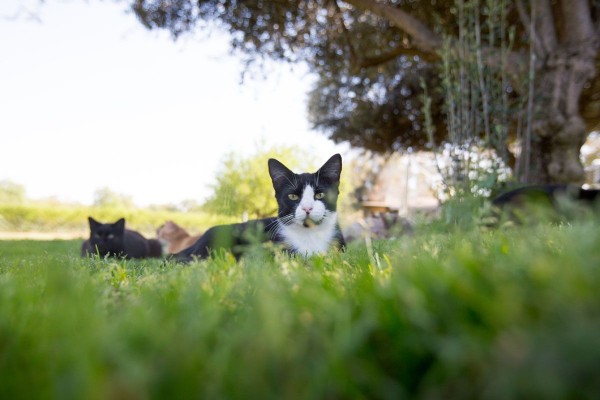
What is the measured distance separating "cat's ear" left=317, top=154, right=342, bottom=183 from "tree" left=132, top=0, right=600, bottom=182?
14.5 feet

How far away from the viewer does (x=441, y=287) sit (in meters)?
0.78

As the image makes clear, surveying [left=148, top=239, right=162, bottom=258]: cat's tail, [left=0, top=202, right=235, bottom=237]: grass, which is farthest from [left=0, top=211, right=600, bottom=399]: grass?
[left=0, top=202, right=235, bottom=237]: grass

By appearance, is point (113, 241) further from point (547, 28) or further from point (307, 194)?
point (547, 28)

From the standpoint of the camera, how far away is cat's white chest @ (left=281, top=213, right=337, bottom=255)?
10.2ft

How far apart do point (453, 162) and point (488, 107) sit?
1089mm

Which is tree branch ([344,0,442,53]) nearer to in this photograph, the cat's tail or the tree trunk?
the tree trunk

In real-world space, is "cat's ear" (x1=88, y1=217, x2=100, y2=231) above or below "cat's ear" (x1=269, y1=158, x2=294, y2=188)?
below

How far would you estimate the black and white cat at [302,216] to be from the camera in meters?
3.12

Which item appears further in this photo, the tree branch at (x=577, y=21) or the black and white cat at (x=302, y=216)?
the tree branch at (x=577, y=21)

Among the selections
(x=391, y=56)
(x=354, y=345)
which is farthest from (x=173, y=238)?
(x=354, y=345)

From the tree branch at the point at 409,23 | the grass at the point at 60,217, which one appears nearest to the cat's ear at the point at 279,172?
the tree branch at the point at 409,23

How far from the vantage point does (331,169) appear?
344cm

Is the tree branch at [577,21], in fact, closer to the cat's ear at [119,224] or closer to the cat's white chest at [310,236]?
the cat's white chest at [310,236]

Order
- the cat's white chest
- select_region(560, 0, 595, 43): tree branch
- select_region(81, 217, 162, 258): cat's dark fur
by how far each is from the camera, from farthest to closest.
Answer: select_region(560, 0, 595, 43): tree branch → select_region(81, 217, 162, 258): cat's dark fur → the cat's white chest
